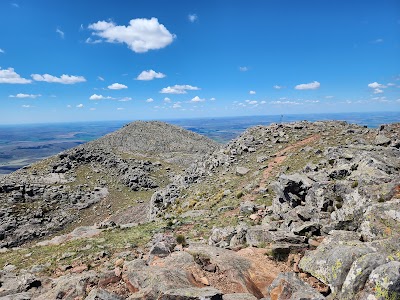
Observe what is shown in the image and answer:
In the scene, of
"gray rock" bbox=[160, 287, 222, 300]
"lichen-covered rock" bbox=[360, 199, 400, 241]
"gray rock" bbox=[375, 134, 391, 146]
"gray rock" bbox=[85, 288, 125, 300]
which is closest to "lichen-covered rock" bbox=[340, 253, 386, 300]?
"lichen-covered rock" bbox=[360, 199, 400, 241]

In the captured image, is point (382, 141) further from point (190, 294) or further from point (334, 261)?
point (190, 294)

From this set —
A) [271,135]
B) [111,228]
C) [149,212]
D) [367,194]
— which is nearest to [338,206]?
[367,194]

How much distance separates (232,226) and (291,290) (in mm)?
14382

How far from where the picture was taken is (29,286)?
55.3 ft

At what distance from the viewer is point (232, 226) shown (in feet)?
80.6

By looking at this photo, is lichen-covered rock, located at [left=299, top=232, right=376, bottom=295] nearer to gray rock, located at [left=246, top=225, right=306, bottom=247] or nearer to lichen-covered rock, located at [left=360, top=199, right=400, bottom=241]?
lichen-covered rock, located at [left=360, top=199, right=400, bottom=241]

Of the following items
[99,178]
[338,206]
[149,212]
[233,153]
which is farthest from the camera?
[99,178]

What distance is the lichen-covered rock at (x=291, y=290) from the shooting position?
31.3 ft

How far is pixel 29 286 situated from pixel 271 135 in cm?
5036

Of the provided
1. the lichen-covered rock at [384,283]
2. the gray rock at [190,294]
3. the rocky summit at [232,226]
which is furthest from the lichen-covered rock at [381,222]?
the gray rock at [190,294]

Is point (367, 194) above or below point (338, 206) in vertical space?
above

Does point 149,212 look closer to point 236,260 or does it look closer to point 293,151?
point 293,151

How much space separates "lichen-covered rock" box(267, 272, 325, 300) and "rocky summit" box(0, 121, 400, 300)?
1.8 inches

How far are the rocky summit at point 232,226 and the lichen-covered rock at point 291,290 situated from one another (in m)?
0.05
